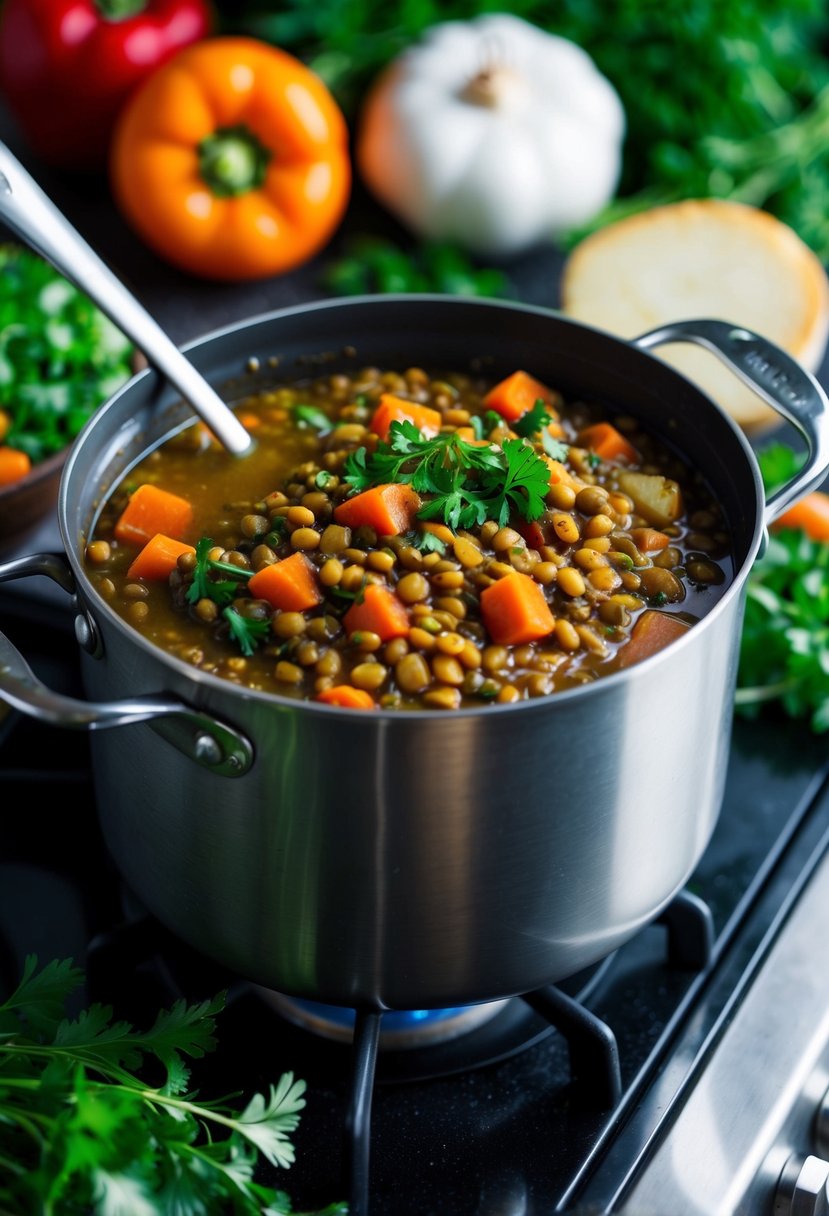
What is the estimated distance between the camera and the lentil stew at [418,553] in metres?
1.38

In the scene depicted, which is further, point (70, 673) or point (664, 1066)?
point (70, 673)

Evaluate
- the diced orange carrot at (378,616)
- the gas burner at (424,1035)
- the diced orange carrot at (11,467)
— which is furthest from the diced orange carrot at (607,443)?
the diced orange carrot at (11,467)

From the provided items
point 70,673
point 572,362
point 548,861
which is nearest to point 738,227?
point 572,362

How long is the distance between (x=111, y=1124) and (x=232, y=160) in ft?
6.49

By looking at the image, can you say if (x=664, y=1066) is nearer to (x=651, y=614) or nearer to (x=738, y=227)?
(x=651, y=614)

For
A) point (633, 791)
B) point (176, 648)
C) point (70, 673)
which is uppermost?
point (633, 791)

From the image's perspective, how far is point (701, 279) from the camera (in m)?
2.54

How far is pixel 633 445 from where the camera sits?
1.74m

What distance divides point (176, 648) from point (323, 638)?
6.4 inches

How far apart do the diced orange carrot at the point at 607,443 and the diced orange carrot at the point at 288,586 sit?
1.54 feet

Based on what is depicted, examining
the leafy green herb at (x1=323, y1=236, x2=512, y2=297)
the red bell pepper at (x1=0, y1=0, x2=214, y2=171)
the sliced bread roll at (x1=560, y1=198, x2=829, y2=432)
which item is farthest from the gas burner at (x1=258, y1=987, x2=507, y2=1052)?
the red bell pepper at (x1=0, y1=0, x2=214, y2=171)

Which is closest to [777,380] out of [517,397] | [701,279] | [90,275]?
[517,397]

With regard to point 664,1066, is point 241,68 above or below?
above

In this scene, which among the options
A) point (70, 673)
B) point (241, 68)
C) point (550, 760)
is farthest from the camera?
point (241, 68)
